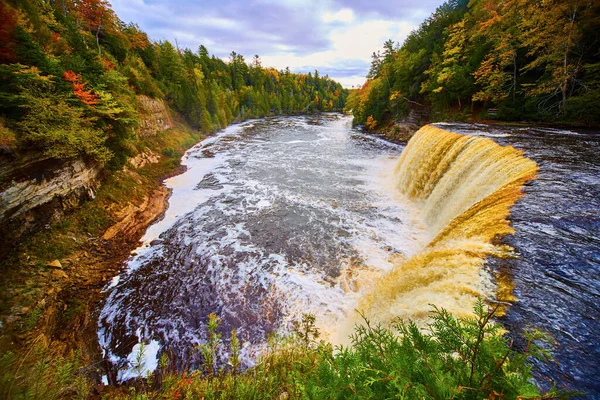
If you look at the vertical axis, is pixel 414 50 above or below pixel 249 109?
above

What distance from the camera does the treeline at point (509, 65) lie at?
13.6m

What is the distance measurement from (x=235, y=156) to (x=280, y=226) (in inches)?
594

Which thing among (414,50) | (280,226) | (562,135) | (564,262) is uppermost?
(414,50)

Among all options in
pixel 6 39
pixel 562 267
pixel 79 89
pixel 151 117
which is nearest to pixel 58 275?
pixel 79 89

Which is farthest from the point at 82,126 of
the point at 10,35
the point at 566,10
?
the point at 566,10

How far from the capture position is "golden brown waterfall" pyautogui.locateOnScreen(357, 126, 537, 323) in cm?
501

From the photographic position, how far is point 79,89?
10367 millimetres

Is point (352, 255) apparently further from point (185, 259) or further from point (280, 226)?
point (185, 259)

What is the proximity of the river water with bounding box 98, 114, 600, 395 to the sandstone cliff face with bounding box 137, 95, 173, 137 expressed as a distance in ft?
33.6

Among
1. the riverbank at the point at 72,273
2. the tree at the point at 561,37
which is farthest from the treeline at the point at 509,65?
the riverbank at the point at 72,273

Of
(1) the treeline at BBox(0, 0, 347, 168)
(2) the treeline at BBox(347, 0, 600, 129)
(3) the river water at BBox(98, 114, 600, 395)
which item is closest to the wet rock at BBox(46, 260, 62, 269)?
(3) the river water at BBox(98, 114, 600, 395)

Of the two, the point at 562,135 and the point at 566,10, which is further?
the point at 566,10

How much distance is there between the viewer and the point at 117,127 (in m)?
12.1

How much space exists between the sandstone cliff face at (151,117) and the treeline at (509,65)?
93.7ft
